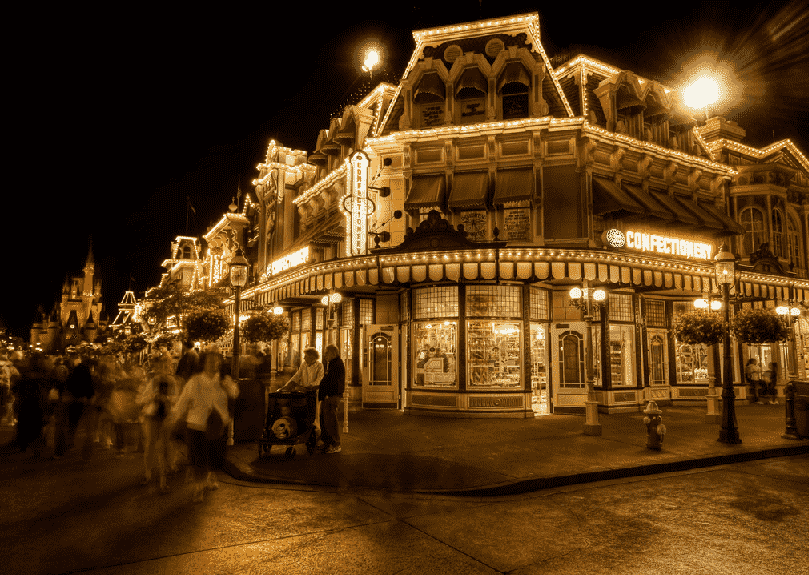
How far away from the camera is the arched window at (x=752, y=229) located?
846 inches

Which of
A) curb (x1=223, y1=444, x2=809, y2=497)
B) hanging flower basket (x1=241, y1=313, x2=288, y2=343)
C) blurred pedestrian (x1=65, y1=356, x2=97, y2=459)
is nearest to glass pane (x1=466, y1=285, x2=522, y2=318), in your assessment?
curb (x1=223, y1=444, x2=809, y2=497)

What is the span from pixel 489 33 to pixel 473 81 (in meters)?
1.99

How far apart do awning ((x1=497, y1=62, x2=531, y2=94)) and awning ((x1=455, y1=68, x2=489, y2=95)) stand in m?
0.45

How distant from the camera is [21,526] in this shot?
604 centimetres

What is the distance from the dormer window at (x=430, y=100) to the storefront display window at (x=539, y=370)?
700 cm

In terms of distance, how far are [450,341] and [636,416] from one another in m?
5.72

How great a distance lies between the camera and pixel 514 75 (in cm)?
1600

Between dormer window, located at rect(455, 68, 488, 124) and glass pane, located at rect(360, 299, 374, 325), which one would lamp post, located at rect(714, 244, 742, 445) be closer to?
dormer window, located at rect(455, 68, 488, 124)

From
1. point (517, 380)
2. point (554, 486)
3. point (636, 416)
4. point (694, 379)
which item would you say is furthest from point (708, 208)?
point (554, 486)

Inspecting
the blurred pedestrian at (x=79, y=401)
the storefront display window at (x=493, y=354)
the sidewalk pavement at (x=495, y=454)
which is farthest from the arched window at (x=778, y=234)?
the blurred pedestrian at (x=79, y=401)

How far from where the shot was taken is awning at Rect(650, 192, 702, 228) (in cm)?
1664

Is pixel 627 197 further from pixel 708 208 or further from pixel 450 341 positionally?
pixel 450 341

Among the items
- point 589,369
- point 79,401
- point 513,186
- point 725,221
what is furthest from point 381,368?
point 725,221

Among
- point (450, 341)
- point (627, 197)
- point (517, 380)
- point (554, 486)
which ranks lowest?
point (554, 486)
